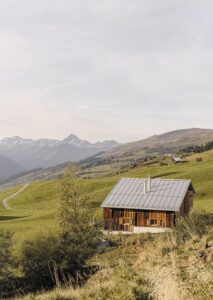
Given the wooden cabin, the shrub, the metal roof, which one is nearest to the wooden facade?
the wooden cabin

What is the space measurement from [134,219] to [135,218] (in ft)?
0.63

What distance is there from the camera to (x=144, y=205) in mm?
51219

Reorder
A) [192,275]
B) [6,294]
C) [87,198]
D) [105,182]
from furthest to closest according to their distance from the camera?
[105,182], [87,198], [6,294], [192,275]

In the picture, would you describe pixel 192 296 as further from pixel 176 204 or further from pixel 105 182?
pixel 105 182

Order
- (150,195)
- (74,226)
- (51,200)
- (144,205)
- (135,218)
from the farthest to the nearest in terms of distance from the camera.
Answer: (51,200) < (150,195) < (135,218) < (144,205) < (74,226)

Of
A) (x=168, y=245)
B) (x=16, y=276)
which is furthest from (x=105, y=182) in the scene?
(x=168, y=245)

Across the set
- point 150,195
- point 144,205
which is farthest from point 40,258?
point 150,195

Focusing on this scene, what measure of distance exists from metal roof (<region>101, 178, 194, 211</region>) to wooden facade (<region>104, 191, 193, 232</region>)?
1098 mm

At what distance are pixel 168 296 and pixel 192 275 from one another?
6.74 feet

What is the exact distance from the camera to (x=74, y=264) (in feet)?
86.9

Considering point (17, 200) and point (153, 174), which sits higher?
point (153, 174)

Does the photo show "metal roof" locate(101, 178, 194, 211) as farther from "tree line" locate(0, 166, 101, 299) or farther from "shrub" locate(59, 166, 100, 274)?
"tree line" locate(0, 166, 101, 299)

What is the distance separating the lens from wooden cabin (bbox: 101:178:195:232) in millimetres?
50844

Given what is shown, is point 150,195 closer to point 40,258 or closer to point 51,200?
point 40,258
